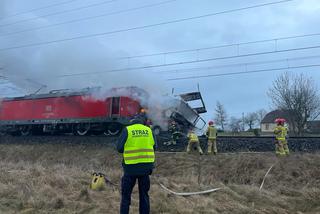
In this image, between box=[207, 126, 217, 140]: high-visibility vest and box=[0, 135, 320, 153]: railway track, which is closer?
box=[0, 135, 320, 153]: railway track

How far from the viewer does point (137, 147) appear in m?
6.70

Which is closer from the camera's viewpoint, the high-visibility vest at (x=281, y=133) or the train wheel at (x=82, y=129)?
the high-visibility vest at (x=281, y=133)

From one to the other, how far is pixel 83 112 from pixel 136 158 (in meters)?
19.1

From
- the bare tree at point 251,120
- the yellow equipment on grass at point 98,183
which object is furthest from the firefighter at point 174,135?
the bare tree at point 251,120

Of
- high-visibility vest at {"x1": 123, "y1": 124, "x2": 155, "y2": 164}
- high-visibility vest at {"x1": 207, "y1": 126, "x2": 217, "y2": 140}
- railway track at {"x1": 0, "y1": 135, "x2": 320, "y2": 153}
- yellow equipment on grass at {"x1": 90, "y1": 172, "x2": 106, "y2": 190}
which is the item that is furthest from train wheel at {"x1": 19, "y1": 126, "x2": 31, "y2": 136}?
high-visibility vest at {"x1": 123, "y1": 124, "x2": 155, "y2": 164}

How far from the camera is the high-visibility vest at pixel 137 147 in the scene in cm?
667

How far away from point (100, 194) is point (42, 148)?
A: 16669 millimetres

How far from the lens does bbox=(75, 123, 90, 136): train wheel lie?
25.5m

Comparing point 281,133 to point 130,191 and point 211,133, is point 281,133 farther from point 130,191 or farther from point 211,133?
point 130,191

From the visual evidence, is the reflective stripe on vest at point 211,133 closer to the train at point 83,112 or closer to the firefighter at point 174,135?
the firefighter at point 174,135

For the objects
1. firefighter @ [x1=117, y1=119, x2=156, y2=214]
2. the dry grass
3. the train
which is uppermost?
the train

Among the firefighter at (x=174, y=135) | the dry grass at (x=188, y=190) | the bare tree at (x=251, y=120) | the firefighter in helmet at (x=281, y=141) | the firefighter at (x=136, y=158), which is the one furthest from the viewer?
the bare tree at (x=251, y=120)

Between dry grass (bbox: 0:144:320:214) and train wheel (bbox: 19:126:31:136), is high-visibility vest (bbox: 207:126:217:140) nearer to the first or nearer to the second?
dry grass (bbox: 0:144:320:214)

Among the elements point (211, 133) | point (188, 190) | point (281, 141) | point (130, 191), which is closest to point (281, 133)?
point (281, 141)
